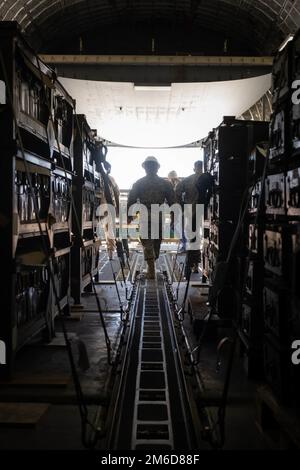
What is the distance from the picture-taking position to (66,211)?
580 centimetres

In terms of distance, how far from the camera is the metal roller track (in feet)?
9.43

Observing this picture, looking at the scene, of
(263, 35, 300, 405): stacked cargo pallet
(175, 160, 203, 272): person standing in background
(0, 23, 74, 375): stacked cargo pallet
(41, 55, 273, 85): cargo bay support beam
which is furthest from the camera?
(41, 55, 273, 85): cargo bay support beam

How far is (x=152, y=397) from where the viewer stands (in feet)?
11.7

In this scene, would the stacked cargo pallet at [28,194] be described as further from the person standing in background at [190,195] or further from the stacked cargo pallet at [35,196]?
the person standing in background at [190,195]

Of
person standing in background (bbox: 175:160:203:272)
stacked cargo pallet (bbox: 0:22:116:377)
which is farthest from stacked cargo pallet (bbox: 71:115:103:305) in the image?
person standing in background (bbox: 175:160:203:272)

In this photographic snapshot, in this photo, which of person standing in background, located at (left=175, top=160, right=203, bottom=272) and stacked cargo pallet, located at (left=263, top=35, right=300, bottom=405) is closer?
stacked cargo pallet, located at (left=263, top=35, right=300, bottom=405)

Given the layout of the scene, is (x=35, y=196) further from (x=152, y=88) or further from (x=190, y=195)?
(x=152, y=88)

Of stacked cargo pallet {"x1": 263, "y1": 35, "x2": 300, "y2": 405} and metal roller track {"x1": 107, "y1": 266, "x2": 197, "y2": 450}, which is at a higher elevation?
stacked cargo pallet {"x1": 263, "y1": 35, "x2": 300, "y2": 405}

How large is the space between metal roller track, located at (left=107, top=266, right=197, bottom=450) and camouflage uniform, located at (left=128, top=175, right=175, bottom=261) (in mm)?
3186

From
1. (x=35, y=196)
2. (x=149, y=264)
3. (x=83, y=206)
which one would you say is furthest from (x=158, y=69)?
(x=35, y=196)

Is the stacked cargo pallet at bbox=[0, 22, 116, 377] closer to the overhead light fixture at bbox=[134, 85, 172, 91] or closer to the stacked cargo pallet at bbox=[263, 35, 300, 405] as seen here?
the stacked cargo pallet at bbox=[263, 35, 300, 405]

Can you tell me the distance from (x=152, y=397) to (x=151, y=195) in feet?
18.1
